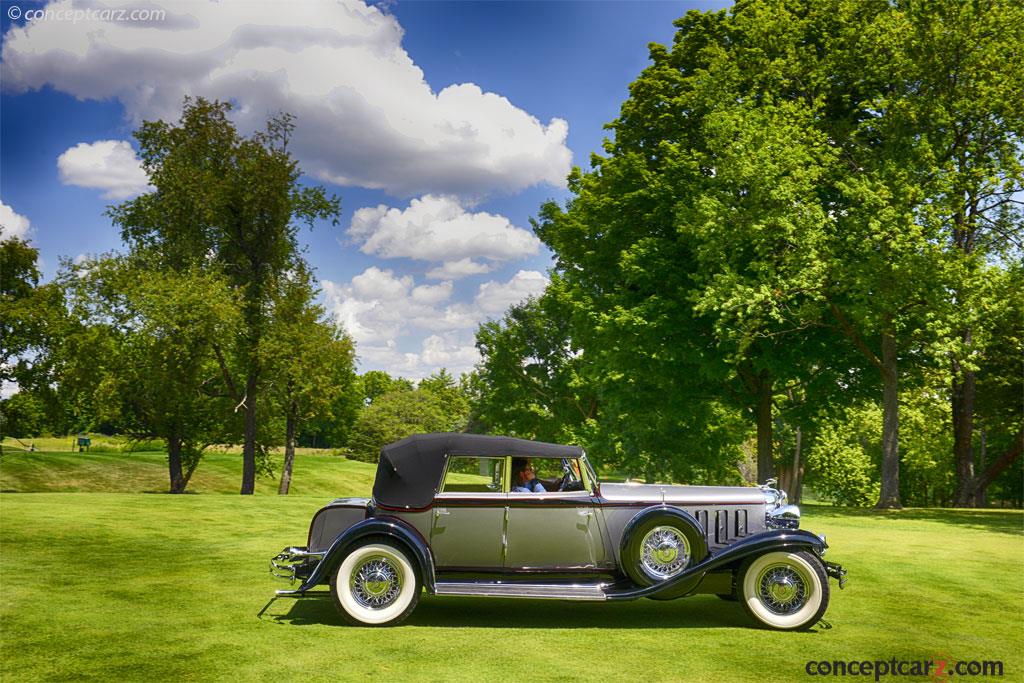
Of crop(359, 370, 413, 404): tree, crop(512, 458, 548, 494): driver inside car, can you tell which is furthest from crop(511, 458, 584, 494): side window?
crop(359, 370, 413, 404): tree

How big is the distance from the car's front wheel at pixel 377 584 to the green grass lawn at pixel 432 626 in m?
0.25

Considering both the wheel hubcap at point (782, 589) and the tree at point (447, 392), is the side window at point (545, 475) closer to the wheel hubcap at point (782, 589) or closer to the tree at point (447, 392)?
the wheel hubcap at point (782, 589)

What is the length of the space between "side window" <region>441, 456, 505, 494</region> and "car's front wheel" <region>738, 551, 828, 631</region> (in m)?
2.72

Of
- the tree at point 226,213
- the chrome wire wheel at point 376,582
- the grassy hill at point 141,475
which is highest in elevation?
the tree at point 226,213

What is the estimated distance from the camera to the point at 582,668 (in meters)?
6.45

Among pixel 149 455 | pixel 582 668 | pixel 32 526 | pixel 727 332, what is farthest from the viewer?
pixel 149 455

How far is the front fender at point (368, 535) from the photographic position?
26.2ft

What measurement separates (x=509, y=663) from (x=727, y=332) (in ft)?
52.6

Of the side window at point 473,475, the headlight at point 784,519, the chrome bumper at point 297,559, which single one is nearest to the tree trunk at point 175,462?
the chrome bumper at point 297,559

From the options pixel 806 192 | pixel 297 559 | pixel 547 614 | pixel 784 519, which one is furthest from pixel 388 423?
pixel 784 519

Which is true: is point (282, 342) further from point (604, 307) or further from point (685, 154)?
point (685, 154)

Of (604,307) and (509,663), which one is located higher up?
(604,307)

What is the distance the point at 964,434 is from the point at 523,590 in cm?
2700

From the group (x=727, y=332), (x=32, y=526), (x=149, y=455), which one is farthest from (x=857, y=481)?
(x=149, y=455)
